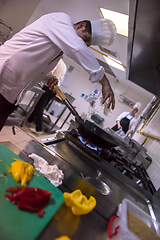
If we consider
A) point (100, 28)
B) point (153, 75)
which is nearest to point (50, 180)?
point (100, 28)

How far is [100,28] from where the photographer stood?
0.90 m

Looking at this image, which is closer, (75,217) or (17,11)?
(75,217)

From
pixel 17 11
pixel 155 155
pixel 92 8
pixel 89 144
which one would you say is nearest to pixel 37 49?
pixel 89 144

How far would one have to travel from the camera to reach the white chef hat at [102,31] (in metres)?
0.89

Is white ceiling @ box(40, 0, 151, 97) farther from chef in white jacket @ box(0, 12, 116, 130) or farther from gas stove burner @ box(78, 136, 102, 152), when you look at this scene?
gas stove burner @ box(78, 136, 102, 152)

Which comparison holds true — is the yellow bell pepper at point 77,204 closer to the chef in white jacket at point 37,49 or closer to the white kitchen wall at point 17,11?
the chef in white jacket at point 37,49

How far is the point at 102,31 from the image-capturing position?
91cm

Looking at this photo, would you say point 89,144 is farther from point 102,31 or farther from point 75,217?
point 102,31

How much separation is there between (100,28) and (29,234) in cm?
111

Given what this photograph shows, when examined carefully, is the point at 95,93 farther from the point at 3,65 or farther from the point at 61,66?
the point at 3,65

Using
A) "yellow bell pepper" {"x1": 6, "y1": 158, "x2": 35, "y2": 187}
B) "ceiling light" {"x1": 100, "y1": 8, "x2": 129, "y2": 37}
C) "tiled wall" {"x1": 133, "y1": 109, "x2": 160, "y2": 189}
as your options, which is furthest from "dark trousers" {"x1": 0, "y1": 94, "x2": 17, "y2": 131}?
"ceiling light" {"x1": 100, "y1": 8, "x2": 129, "y2": 37}

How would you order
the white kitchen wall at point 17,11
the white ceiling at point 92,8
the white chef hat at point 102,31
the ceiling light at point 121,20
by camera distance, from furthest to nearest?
the white kitchen wall at point 17,11
the ceiling light at point 121,20
the white ceiling at point 92,8
the white chef hat at point 102,31

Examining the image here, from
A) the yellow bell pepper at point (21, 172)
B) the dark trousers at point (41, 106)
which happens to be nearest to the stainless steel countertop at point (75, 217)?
the yellow bell pepper at point (21, 172)

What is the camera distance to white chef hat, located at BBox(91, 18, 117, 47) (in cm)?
89
